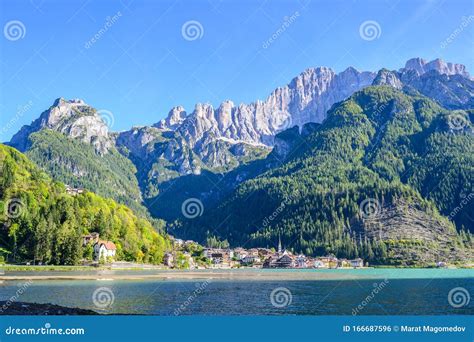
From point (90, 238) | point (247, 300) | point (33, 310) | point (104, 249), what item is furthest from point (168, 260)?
point (33, 310)

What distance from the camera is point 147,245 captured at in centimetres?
16538

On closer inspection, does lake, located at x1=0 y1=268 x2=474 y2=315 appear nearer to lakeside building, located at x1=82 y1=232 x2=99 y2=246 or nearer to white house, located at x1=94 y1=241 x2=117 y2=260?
white house, located at x1=94 y1=241 x2=117 y2=260

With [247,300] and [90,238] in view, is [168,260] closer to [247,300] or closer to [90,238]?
[90,238]

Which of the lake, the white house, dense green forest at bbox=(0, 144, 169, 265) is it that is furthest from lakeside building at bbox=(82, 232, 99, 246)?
the lake

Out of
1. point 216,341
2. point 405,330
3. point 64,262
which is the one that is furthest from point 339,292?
point 64,262

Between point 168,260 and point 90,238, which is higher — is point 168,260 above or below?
below

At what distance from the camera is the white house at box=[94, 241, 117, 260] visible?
128 m

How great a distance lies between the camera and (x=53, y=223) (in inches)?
4569

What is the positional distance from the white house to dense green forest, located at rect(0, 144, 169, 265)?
10.4 ft

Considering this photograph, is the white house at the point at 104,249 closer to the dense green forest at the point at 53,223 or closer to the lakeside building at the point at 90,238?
the lakeside building at the point at 90,238

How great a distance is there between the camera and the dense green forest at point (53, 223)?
113 m

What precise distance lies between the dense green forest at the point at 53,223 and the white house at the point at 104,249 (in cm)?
318

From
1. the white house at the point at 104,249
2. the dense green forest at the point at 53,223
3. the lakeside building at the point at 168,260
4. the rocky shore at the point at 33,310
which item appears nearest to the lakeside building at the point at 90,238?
the dense green forest at the point at 53,223

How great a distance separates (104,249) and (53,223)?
64.9 ft
